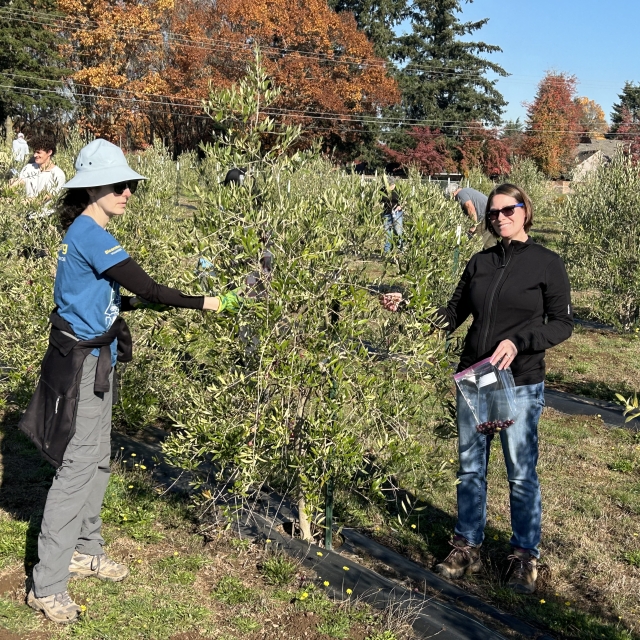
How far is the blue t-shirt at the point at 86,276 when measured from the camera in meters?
3.17

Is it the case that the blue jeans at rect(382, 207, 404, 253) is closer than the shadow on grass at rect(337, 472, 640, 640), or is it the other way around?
the shadow on grass at rect(337, 472, 640, 640)

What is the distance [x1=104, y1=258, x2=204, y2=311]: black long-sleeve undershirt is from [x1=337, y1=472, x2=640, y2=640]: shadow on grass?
4.61 feet


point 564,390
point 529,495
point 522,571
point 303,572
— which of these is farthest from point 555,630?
point 564,390

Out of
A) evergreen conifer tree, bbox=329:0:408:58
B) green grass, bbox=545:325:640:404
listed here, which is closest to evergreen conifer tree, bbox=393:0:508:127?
evergreen conifer tree, bbox=329:0:408:58

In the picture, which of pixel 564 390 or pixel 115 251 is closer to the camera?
pixel 115 251

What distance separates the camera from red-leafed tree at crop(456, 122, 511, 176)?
45219 millimetres

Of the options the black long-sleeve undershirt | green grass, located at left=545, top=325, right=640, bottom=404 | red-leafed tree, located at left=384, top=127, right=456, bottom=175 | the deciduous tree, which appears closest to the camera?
the black long-sleeve undershirt

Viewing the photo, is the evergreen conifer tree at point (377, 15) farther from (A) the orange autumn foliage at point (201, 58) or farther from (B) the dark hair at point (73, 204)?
(B) the dark hair at point (73, 204)

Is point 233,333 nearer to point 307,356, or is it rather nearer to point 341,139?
point 307,356

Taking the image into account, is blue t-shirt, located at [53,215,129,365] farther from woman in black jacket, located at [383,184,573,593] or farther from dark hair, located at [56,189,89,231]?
woman in black jacket, located at [383,184,573,593]

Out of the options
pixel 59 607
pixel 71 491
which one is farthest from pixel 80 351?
pixel 59 607

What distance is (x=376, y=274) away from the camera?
4.10 m

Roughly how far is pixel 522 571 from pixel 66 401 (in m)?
2.55

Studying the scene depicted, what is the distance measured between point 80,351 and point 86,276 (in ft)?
1.13
